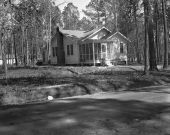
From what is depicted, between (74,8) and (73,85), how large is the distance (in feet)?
224

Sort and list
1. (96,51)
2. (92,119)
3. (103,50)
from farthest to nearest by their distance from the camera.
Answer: (103,50)
(96,51)
(92,119)

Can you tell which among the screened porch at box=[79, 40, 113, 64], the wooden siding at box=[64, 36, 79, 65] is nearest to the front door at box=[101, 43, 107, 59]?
the screened porch at box=[79, 40, 113, 64]

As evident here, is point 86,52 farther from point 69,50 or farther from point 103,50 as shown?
point 69,50

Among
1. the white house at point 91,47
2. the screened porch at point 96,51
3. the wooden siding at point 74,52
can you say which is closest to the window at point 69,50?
the white house at point 91,47

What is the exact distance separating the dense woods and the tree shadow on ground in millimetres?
6848

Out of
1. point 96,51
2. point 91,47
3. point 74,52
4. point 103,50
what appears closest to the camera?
point 96,51

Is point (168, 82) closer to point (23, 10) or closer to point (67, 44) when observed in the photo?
point (23, 10)

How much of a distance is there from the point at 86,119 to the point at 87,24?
78654mm

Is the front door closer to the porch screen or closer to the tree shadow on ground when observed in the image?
the porch screen

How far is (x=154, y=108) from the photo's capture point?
8828 millimetres

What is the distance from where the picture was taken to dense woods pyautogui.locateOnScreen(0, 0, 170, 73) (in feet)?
52.0

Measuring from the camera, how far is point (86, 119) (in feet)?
24.4

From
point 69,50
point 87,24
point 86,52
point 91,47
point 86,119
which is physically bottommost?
point 86,119

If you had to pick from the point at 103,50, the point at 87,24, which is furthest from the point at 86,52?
the point at 87,24
